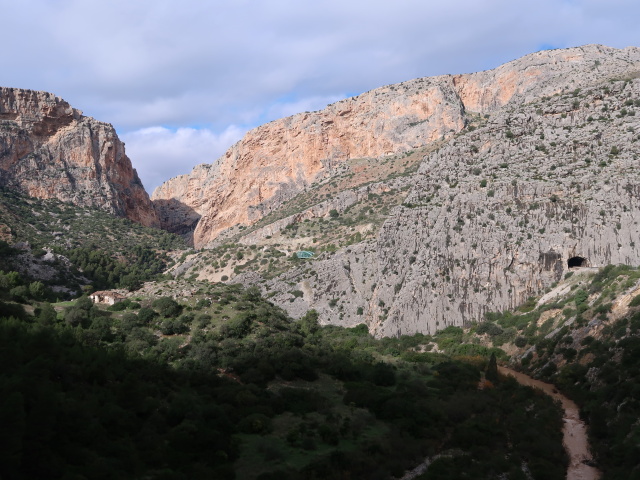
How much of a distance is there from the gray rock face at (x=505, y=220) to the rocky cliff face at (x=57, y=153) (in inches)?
3071

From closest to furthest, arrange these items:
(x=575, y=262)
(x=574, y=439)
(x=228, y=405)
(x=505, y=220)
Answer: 1. (x=574, y=439)
2. (x=228, y=405)
3. (x=575, y=262)
4. (x=505, y=220)

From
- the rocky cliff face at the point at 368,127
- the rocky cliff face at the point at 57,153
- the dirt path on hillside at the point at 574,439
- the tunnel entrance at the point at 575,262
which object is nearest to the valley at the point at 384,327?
the dirt path on hillside at the point at 574,439

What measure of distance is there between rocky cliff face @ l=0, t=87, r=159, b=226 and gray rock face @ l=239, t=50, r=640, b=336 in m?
78.0

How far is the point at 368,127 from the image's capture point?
117 meters

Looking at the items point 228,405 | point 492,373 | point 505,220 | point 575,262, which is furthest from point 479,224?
point 228,405

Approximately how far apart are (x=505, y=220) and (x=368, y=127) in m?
69.9

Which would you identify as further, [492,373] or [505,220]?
[505,220]

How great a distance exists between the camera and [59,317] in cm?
3347

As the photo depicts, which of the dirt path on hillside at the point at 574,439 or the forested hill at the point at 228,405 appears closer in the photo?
the forested hill at the point at 228,405

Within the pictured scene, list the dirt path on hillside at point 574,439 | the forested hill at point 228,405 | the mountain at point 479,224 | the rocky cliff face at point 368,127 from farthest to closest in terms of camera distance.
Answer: the rocky cliff face at point 368,127
the mountain at point 479,224
the dirt path on hillside at point 574,439
the forested hill at point 228,405

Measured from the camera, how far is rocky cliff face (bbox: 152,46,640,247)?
324ft

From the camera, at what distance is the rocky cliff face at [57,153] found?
116312 millimetres

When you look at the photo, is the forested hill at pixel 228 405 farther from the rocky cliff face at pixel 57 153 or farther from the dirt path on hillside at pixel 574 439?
the rocky cliff face at pixel 57 153

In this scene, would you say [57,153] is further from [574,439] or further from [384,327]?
[574,439]
